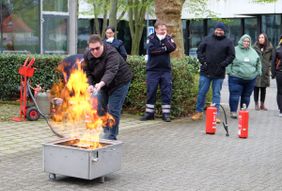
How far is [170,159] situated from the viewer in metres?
8.60

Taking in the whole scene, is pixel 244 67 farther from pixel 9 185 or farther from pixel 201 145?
pixel 9 185

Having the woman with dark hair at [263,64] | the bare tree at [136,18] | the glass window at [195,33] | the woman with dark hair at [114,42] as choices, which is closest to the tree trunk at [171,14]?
the woman with dark hair at [263,64]

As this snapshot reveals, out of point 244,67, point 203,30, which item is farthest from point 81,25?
point 244,67

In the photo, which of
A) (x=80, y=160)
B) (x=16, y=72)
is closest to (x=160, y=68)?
(x=16, y=72)

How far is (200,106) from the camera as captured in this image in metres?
12.4

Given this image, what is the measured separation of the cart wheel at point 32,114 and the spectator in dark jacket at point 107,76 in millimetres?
3345

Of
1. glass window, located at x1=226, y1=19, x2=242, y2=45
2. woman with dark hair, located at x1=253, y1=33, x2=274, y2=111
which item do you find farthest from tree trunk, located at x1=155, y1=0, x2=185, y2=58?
glass window, located at x1=226, y1=19, x2=242, y2=45

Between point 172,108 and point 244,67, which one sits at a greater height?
point 244,67

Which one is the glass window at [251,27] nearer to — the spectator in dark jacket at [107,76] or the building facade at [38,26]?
the building facade at [38,26]

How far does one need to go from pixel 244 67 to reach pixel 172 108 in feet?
5.83

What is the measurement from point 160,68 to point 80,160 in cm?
545

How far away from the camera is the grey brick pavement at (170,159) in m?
7.10

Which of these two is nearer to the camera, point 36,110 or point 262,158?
point 262,158

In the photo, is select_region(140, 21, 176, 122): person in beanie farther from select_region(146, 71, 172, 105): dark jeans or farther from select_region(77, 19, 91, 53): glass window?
select_region(77, 19, 91, 53): glass window
